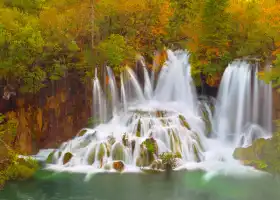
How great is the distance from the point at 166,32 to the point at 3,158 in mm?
16385

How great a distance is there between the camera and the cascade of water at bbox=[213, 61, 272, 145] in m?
22.2

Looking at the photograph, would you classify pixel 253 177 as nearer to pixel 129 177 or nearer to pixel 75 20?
pixel 129 177

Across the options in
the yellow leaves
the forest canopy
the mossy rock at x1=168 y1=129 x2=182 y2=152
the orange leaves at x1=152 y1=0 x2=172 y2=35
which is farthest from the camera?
the orange leaves at x1=152 y1=0 x2=172 y2=35

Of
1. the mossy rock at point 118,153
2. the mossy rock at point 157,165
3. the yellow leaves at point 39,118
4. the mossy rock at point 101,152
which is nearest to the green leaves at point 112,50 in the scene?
the yellow leaves at point 39,118

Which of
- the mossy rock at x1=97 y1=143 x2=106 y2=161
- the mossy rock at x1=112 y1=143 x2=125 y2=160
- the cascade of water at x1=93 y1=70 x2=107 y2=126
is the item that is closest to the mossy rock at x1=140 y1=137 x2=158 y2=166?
the mossy rock at x1=112 y1=143 x2=125 y2=160

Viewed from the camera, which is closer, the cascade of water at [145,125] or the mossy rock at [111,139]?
the cascade of water at [145,125]

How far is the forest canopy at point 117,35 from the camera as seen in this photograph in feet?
63.8

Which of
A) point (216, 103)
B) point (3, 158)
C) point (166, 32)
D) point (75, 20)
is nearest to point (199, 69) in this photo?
point (216, 103)

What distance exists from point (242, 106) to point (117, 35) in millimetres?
8921

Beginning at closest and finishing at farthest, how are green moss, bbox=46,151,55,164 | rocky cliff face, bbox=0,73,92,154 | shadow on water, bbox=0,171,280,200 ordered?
shadow on water, bbox=0,171,280,200
green moss, bbox=46,151,55,164
rocky cliff face, bbox=0,73,92,154

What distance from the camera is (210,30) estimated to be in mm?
24422

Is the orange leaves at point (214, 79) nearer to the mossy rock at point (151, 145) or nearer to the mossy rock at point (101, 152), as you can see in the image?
the mossy rock at point (151, 145)

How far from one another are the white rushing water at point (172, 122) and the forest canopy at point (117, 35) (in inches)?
50.1

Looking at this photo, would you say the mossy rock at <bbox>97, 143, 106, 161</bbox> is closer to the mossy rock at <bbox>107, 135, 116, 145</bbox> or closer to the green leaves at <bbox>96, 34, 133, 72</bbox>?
the mossy rock at <bbox>107, 135, 116, 145</bbox>
